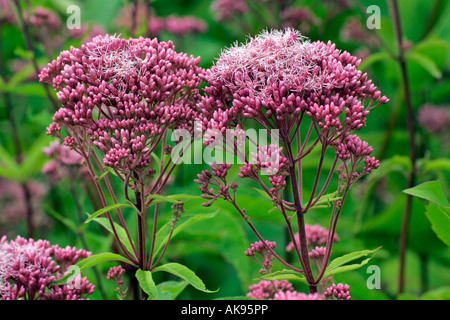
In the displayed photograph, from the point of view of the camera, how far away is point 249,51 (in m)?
1.29

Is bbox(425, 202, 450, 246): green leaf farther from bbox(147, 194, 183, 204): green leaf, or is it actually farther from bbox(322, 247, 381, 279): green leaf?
bbox(147, 194, 183, 204): green leaf

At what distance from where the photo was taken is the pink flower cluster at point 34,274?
1.33 metres

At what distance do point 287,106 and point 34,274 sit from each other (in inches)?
31.8

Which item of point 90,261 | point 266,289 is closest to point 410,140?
point 266,289

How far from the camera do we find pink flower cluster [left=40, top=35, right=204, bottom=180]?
127 cm

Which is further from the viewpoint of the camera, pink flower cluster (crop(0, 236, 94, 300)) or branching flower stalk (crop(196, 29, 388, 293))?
pink flower cluster (crop(0, 236, 94, 300))

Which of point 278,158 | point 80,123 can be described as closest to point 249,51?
point 278,158

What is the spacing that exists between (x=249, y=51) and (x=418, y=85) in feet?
6.78

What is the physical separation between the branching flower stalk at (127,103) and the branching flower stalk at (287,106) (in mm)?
99

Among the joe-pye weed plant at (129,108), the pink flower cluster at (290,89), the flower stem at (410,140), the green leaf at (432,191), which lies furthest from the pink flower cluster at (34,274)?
the flower stem at (410,140)

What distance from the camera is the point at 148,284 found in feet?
4.06

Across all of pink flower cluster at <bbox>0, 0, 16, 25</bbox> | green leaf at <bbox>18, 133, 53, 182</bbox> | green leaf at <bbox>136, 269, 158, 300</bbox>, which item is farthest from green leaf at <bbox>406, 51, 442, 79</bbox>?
pink flower cluster at <bbox>0, 0, 16, 25</bbox>

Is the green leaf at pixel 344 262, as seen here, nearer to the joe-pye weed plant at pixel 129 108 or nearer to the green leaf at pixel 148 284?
the joe-pye weed plant at pixel 129 108

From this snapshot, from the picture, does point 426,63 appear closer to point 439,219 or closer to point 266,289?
point 439,219
